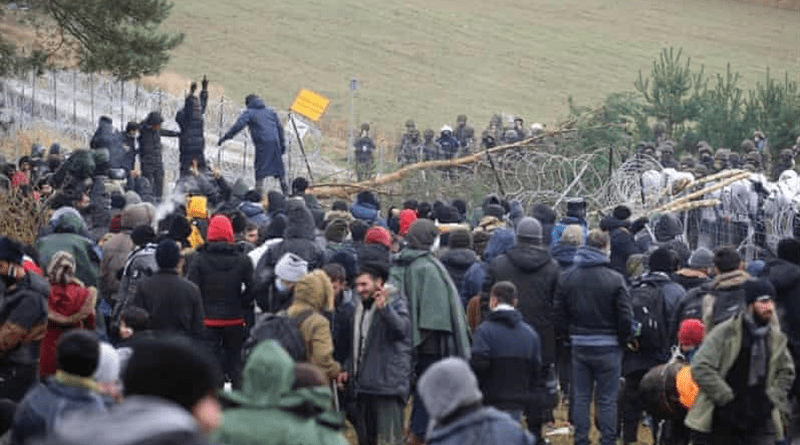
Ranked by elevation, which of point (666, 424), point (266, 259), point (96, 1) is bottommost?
point (666, 424)

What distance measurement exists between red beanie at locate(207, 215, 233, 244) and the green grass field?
42.2 metres

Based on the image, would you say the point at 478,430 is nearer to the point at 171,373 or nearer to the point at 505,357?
the point at 171,373

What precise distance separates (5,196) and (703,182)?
876 cm

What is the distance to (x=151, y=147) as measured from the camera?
78.3 feet

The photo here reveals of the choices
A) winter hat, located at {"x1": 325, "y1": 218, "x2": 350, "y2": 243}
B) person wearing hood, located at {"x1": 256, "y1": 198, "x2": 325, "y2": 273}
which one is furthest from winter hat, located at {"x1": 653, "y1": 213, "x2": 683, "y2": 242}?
person wearing hood, located at {"x1": 256, "y1": 198, "x2": 325, "y2": 273}

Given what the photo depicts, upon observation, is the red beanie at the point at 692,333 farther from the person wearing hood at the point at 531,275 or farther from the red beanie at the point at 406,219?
the red beanie at the point at 406,219

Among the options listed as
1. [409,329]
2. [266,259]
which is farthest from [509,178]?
[409,329]

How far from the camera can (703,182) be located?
2288cm

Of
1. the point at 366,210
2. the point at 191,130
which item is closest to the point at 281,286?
the point at 366,210

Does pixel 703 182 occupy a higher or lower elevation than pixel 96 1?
lower

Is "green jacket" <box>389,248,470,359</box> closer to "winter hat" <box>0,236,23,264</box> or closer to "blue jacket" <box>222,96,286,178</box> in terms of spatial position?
"winter hat" <box>0,236,23,264</box>

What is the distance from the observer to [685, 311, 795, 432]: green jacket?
10.5 metres

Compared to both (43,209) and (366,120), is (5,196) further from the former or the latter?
(366,120)

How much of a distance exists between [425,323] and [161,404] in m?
6.90
